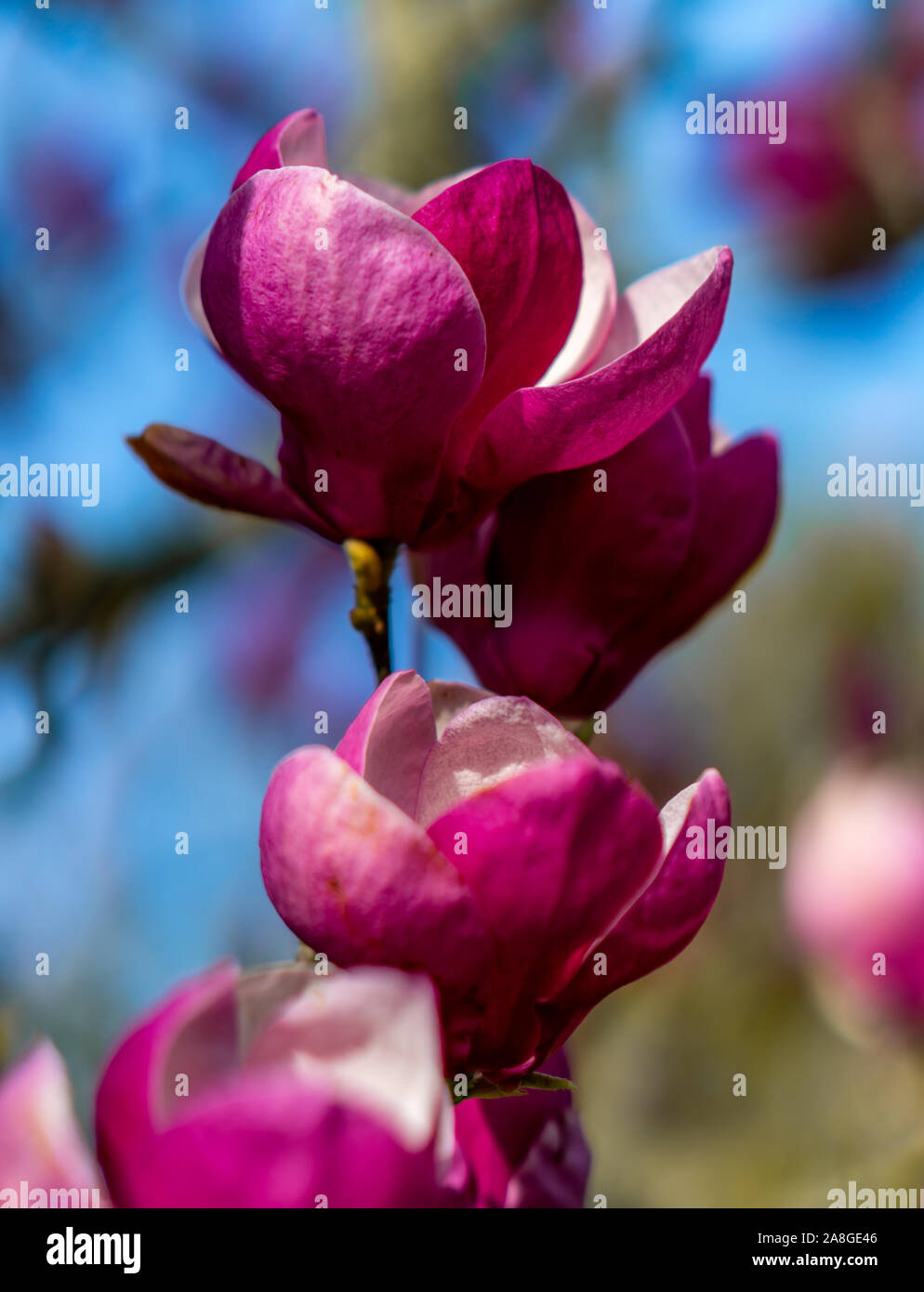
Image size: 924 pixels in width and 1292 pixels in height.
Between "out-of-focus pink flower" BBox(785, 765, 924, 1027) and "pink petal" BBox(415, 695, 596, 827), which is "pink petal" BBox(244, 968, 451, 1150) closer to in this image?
"pink petal" BBox(415, 695, 596, 827)

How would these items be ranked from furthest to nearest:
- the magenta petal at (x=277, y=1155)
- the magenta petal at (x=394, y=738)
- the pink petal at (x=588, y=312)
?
the pink petal at (x=588, y=312) < the magenta petal at (x=394, y=738) < the magenta petal at (x=277, y=1155)

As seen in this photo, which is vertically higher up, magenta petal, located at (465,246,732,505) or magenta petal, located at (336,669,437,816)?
magenta petal, located at (465,246,732,505)

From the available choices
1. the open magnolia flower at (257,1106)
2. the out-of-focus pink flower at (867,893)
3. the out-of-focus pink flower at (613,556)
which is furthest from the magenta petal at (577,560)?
the out-of-focus pink flower at (867,893)

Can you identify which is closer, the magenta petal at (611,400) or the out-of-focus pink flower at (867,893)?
the magenta petal at (611,400)

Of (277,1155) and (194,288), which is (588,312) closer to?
(194,288)

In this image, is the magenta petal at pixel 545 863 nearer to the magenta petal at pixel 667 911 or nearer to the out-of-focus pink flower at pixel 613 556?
the magenta petal at pixel 667 911

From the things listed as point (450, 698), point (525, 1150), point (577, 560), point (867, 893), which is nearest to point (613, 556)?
point (577, 560)

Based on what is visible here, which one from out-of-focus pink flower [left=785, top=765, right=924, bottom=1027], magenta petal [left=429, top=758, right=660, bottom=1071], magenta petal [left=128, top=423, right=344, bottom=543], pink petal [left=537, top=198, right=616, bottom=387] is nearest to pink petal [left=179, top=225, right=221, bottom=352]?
magenta petal [left=128, top=423, right=344, bottom=543]
